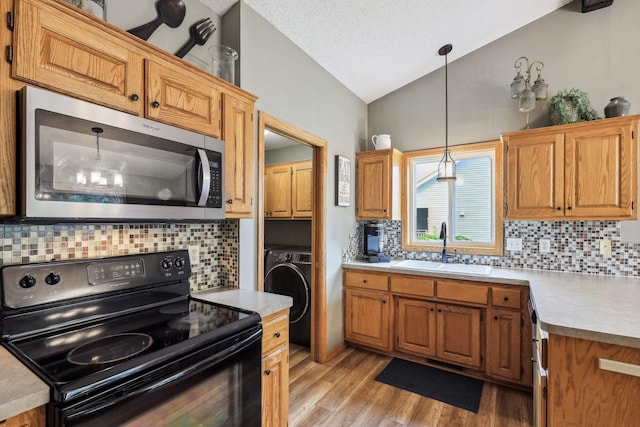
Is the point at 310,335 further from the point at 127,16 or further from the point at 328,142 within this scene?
the point at 127,16

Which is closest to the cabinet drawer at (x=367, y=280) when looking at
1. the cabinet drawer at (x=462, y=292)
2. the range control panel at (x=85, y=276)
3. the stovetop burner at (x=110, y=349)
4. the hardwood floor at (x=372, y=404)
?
the cabinet drawer at (x=462, y=292)

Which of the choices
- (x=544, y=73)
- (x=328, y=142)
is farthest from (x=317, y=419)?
(x=544, y=73)

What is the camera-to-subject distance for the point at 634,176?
216cm

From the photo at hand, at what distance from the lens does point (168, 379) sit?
99cm

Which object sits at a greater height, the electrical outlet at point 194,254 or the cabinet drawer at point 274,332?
the electrical outlet at point 194,254

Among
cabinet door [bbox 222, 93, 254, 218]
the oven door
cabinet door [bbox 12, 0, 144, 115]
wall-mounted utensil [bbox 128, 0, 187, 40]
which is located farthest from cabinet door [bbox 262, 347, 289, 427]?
wall-mounted utensil [bbox 128, 0, 187, 40]

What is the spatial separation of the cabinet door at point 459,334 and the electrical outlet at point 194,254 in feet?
6.68

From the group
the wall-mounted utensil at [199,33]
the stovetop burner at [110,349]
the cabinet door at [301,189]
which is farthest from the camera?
the cabinet door at [301,189]

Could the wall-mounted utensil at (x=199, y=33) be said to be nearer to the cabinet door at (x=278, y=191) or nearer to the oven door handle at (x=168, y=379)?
the oven door handle at (x=168, y=379)

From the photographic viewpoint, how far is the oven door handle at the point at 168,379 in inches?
31.7

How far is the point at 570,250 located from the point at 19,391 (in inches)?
134

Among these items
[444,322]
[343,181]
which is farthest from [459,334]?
[343,181]

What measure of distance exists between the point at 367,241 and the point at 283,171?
1.46 metres

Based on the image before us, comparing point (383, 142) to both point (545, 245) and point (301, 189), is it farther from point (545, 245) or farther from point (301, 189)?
point (545, 245)
